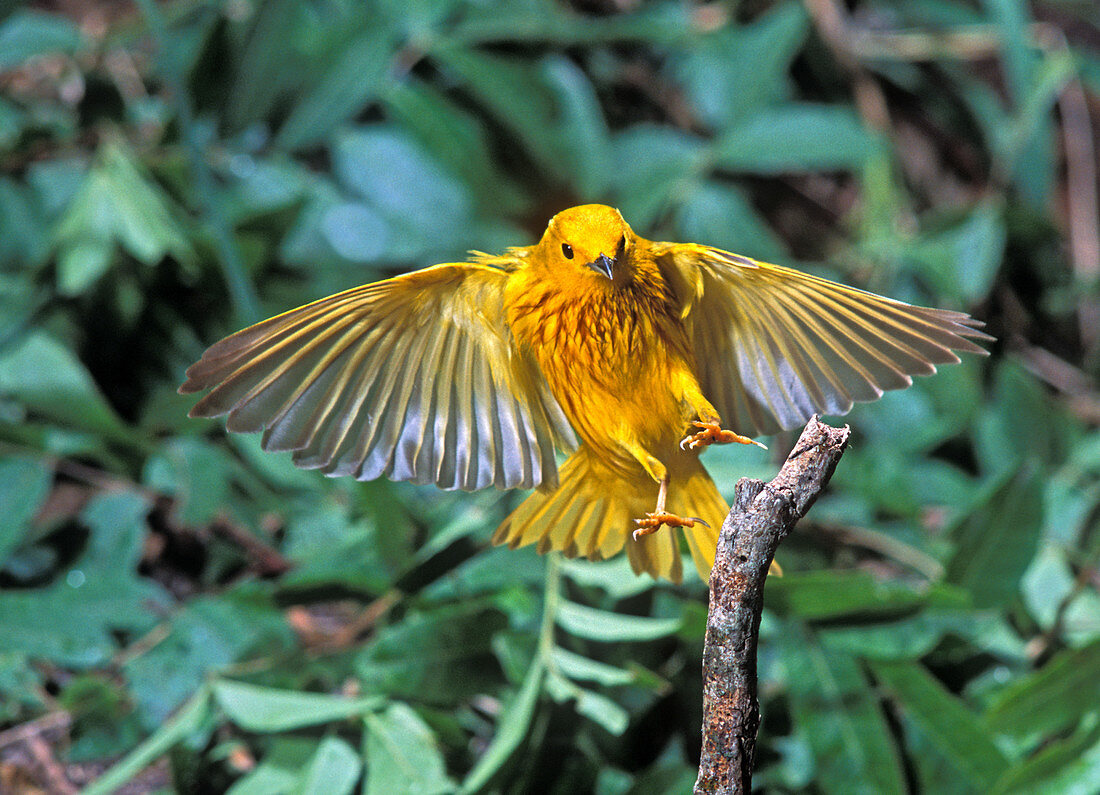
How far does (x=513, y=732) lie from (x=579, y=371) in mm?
320

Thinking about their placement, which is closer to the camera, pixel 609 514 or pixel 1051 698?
pixel 609 514

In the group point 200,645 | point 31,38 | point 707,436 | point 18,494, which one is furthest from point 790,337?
point 31,38

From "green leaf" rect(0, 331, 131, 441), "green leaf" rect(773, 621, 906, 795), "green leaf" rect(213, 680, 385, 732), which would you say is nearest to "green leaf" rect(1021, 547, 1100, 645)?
"green leaf" rect(773, 621, 906, 795)

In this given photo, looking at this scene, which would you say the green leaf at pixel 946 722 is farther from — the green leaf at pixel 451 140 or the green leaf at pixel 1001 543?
the green leaf at pixel 451 140

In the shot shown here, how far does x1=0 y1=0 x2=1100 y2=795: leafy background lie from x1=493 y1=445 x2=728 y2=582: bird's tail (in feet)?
0.72

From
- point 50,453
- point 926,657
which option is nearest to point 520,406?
point 926,657

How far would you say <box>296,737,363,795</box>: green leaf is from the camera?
2.00 feet

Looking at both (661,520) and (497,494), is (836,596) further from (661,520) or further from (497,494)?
(661,520)

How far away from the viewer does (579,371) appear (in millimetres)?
335

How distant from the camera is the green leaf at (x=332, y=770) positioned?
608mm

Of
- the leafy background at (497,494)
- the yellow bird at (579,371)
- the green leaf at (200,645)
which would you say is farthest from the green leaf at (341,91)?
the yellow bird at (579,371)

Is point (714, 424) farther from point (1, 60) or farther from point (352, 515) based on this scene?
point (1, 60)

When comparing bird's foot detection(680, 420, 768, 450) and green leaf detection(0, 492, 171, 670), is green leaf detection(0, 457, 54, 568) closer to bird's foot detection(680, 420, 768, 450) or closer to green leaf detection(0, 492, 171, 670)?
green leaf detection(0, 492, 171, 670)

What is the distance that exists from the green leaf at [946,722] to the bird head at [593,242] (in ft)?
1.57
